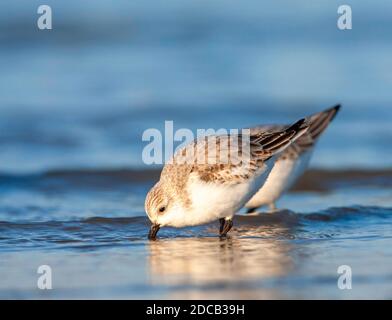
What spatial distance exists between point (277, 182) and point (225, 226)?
1.44 metres

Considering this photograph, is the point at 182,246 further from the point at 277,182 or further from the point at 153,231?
the point at 277,182

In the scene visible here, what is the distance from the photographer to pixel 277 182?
11.1 metres

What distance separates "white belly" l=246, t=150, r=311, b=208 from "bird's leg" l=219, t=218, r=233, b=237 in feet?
3.45

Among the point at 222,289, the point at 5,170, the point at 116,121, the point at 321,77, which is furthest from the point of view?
the point at 321,77

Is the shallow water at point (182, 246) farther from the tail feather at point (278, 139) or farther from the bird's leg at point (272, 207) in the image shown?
the tail feather at point (278, 139)

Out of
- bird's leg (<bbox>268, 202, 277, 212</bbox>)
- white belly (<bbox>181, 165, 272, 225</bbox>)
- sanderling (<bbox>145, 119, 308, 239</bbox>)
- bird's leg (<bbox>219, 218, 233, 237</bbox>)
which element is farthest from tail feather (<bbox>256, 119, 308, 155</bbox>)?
bird's leg (<bbox>268, 202, 277, 212</bbox>)

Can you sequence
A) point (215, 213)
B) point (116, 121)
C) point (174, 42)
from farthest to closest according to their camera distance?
point (174, 42), point (116, 121), point (215, 213)

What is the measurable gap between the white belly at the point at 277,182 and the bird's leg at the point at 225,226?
1052 mm

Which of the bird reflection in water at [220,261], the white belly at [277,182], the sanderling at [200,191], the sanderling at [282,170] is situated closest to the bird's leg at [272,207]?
the sanderling at [282,170]

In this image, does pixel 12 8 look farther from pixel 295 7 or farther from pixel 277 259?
pixel 277 259

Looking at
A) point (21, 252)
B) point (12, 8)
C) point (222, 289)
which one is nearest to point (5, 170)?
point (21, 252)

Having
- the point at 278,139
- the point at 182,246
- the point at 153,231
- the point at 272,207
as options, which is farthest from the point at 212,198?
the point at 272,207

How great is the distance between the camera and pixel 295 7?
23.5m

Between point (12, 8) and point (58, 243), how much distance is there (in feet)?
47.3
